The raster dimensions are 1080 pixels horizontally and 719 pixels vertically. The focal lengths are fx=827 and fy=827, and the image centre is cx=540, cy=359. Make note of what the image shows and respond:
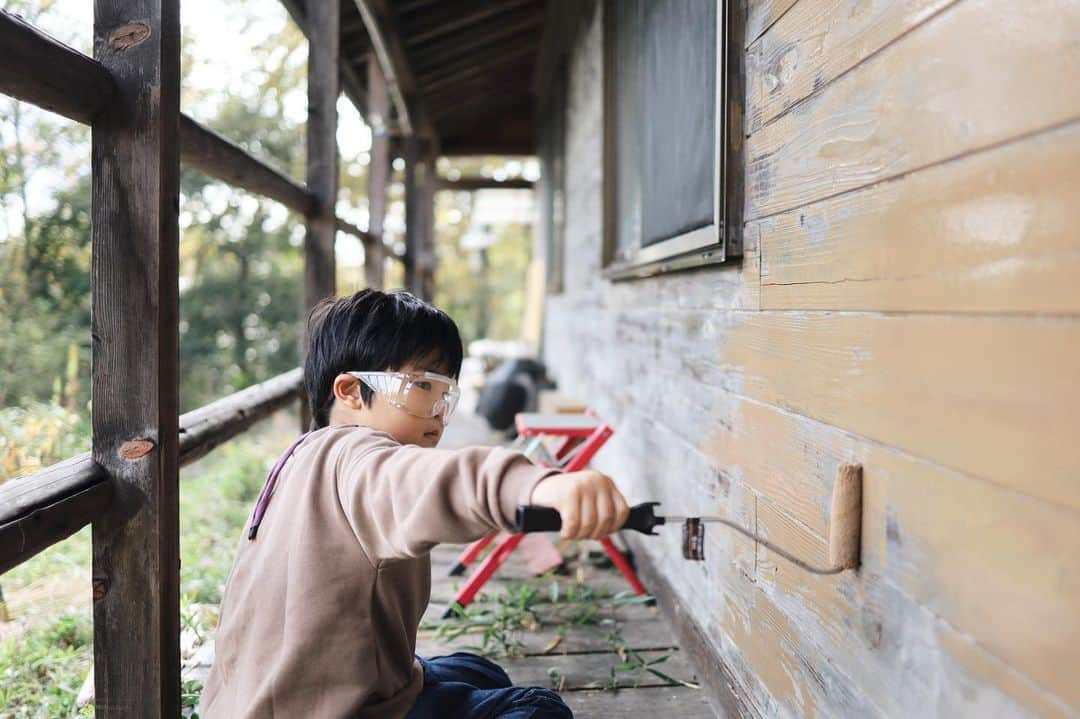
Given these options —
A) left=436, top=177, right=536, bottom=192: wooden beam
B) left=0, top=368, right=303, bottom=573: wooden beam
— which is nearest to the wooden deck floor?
left=0, top=368, right=303, bottom=573: wooden beam

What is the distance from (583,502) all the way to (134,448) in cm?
107

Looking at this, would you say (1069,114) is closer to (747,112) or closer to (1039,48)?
(1039,48)

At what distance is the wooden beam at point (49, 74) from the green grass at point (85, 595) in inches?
61.0

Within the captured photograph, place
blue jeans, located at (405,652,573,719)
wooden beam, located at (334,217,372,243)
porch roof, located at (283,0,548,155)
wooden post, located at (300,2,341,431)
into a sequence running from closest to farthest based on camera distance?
blue jeans, located at (405,652,573,719), wooden post, located at (300,2,341,431), wooden beam, located at (334,217,372,243), porch roof, located at (283,0,548,155)

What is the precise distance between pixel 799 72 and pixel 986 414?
3.09 ft

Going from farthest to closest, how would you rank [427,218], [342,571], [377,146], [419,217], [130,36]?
[427,218]
[419,217]
[377,146]
[130,36]
[342,571]

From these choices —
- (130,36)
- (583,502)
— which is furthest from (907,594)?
(130,36)

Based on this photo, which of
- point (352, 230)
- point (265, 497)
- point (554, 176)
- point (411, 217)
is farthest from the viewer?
point (411, 217)

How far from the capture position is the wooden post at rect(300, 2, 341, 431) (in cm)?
384

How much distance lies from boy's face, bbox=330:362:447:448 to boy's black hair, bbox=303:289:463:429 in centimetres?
2

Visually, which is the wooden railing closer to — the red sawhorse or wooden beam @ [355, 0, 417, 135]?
the red sawhorse

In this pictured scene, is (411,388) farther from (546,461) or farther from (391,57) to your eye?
(391,57)

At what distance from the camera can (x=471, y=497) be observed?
116cm

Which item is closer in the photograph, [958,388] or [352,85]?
[958,388]
